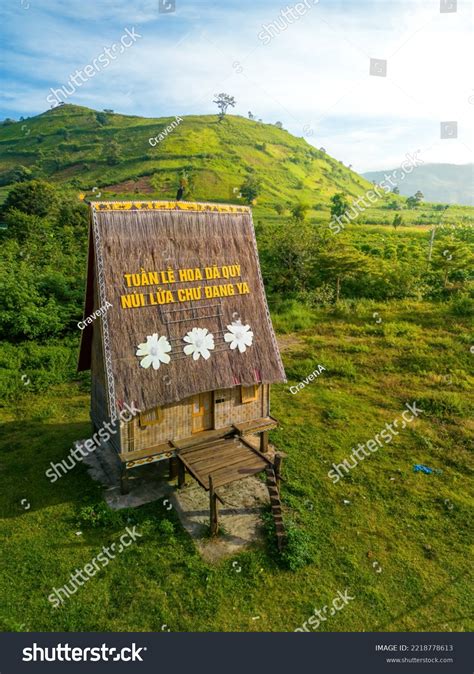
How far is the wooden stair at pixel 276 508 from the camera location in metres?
9.79

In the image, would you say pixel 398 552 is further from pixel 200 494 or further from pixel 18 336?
pixel 18 336

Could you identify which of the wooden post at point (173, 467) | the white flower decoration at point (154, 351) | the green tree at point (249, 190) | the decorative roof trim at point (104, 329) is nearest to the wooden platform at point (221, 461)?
the wooden post at point (173, 467)

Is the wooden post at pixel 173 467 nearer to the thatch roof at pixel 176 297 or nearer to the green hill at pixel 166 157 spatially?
the thatch roof at pixel 176 297

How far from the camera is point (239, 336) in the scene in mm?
11875

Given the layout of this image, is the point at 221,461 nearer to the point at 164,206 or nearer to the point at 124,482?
the point at 124,482

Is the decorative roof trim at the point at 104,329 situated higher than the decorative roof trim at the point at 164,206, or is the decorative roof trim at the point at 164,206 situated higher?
the decorative roof trim at the point at 164,206

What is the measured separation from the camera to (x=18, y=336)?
20.2 meters

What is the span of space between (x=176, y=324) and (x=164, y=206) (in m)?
3.36

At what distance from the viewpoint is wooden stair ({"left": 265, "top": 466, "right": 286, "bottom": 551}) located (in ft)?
32.1

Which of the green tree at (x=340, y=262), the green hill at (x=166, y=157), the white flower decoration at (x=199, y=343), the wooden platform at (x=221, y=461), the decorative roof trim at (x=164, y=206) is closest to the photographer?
the wooden platform at (x=221, y=461)

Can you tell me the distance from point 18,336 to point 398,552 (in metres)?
18.5

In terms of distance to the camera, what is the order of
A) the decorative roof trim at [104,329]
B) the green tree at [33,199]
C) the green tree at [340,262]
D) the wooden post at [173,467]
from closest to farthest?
the decorative roof trim at [104,329] < the wooden post at [173,467] < the green tree at [340,262] < the green tree at [33,199]

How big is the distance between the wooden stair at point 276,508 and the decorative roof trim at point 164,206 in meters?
7.45

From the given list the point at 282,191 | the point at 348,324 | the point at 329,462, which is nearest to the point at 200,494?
the point at 329,462
